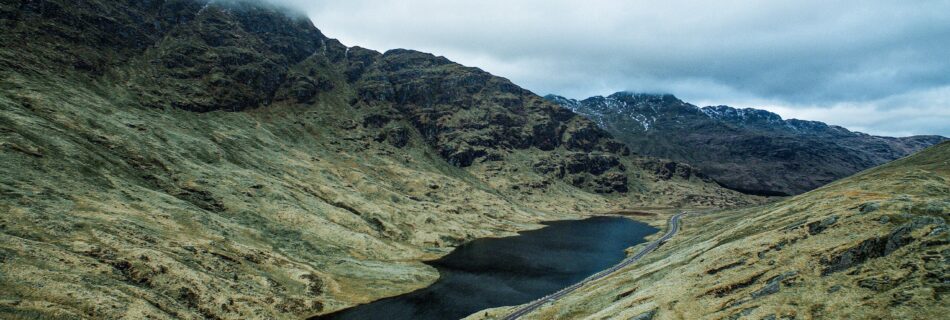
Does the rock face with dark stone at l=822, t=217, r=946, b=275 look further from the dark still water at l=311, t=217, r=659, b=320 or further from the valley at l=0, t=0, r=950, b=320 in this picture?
the dark still water at l=311, t=217, r=659, b=320

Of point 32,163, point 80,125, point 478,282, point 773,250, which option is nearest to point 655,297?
point 773,250

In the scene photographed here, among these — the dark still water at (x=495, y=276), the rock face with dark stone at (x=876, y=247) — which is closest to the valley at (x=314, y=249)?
the rock face with dark stone at (x=876, y=247)

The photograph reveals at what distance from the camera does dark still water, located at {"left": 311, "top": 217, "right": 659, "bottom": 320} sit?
10356 cm

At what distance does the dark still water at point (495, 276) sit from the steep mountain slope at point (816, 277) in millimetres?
16759

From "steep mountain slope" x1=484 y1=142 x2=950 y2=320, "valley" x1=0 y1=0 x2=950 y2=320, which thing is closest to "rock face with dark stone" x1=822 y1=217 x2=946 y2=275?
"steep mountain slope" x1=484 y1=142 x2=950 y2=320

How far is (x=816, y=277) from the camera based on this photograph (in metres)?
54.0

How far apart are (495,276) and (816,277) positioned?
299ft

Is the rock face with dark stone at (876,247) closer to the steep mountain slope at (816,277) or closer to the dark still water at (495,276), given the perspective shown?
the steep mountain slope at (816,277)

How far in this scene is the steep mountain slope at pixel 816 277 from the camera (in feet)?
144

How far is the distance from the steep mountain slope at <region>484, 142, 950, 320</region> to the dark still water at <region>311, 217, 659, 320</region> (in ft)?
55.0

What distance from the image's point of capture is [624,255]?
166m

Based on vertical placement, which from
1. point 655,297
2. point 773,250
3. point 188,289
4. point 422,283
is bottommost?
point 422,283

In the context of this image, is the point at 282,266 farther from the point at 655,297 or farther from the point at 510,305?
the point at 655,297

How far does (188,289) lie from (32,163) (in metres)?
58.1
